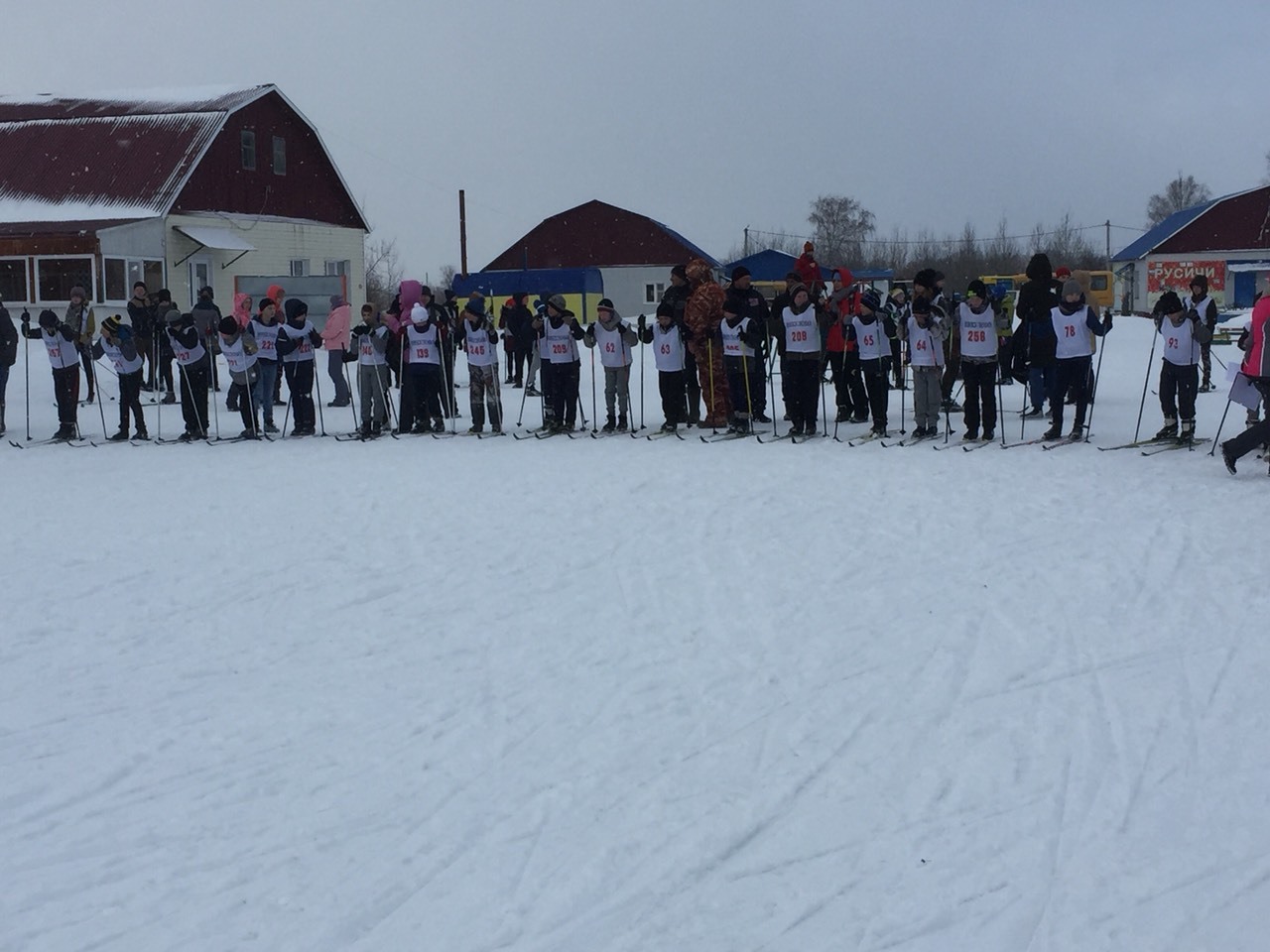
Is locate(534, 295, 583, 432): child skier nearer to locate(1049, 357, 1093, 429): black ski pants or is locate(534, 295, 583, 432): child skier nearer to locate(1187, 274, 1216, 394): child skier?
locate(1049, 357, 1093, 429): black ski pants

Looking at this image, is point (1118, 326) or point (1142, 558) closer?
point (1142, 558)

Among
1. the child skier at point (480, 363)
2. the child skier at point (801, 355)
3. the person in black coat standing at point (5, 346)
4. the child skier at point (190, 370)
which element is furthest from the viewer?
the person in black coat standing at point (5, 346)

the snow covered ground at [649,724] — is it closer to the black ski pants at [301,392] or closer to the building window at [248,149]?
the black ski pants at [301,392]

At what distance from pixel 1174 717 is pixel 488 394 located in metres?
10.6

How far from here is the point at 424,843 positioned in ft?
14.6

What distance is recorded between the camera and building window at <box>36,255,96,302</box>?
1085 inches

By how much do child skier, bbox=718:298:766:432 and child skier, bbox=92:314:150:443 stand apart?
20.9ft

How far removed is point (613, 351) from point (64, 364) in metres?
6.07

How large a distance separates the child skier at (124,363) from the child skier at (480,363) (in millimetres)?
3601

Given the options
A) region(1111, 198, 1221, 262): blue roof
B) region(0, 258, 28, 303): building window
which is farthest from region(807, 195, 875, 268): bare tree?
region(0, 258, 28, 303): building window

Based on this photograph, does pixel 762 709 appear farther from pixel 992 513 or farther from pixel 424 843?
pixel 992 513

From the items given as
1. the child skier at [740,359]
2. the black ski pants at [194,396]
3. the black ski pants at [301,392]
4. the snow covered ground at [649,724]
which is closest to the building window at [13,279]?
the black ski pants at [194,396]

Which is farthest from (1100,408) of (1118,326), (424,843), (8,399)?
(1118,326)

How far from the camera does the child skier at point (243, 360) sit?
49.2 feet
